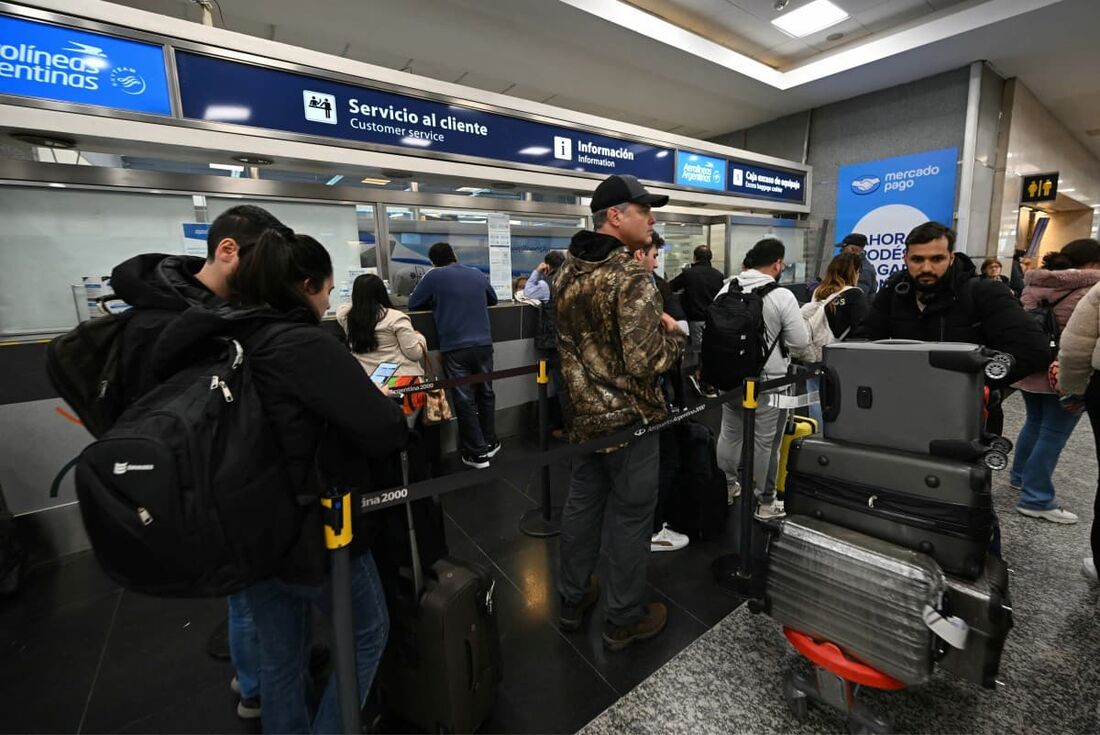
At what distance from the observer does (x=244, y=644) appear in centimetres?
166

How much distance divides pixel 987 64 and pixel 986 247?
7.15 ft

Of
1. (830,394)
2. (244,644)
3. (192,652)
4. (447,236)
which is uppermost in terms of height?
(447,236)

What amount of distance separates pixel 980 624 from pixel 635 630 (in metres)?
1.17

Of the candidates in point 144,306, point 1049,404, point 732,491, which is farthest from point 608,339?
point 1049,404

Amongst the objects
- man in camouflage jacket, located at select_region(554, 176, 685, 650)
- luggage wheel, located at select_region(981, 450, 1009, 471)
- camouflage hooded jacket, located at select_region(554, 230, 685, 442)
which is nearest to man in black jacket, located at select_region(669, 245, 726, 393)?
man in camouflage jacket, located at select_region(554, 176, 685, 650)

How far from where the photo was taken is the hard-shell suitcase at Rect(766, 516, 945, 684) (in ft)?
4.50

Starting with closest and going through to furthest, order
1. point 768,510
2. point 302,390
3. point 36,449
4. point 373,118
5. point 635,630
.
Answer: point 302,390 → point 635,630 → point 36,449 → point 768,510 → point 373,118

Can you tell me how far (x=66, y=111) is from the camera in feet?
8.16

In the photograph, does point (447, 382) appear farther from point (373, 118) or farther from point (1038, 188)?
point (1038, 188)

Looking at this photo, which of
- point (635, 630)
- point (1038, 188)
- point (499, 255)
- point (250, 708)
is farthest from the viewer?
point (1038, 188)

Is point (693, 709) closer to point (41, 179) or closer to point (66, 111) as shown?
point (66, 111)

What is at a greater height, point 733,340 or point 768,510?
point 733,340

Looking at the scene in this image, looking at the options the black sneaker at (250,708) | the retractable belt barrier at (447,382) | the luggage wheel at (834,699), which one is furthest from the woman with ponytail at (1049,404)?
the black sneaker at (250,708)

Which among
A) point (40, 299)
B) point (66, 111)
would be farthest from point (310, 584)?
point (40, 299)
